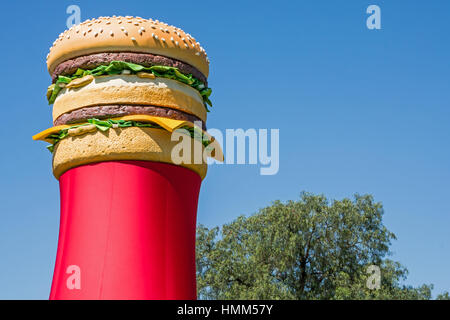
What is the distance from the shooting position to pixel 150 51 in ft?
28.7

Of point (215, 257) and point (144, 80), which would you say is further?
point (215, 257)

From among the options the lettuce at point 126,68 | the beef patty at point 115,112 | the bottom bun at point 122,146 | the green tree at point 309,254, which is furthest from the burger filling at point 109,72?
the green tree at point 309,254

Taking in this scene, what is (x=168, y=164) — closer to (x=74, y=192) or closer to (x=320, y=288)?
(x=74, y=192)

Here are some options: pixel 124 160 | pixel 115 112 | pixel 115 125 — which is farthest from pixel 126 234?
pixel 115 112

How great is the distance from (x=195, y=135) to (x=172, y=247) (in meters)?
Answer: 1.69

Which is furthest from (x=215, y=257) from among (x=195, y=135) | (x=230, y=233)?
(x=195, y=135)

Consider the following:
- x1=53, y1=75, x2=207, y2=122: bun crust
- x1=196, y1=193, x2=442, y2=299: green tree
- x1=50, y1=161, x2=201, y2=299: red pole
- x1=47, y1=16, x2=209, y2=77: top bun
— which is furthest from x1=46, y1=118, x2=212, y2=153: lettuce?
x1=196, y1=193, x2=442, y2=299: green tree

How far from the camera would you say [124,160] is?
844 cm

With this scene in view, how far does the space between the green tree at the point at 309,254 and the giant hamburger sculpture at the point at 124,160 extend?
1932 cm

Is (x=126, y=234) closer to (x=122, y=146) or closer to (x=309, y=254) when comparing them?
(x=122, y=146)

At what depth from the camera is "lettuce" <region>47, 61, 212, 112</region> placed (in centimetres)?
856

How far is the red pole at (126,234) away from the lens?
7992 millimetres
